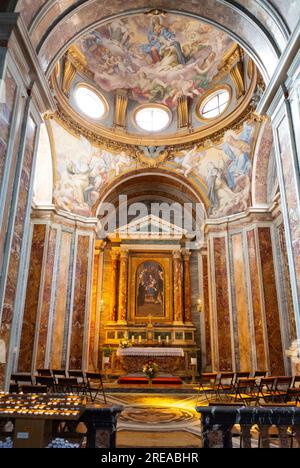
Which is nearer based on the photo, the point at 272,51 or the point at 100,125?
the point at 272,51

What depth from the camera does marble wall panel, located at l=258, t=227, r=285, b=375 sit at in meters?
11.5

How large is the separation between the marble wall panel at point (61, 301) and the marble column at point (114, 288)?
11.4 ft

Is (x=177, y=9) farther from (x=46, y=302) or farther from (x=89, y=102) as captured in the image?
(x=46, y=302)

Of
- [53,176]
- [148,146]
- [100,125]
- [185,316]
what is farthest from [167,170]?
[185,316]

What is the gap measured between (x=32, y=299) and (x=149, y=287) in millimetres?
6243

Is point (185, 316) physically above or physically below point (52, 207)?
below

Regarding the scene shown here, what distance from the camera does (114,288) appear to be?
16.6m

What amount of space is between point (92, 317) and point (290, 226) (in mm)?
11744

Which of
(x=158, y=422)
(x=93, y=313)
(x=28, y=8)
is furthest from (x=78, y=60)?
(x=158, y=422)

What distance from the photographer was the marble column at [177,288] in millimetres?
15969

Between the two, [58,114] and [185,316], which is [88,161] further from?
[185,316]

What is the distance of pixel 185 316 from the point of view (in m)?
16.2

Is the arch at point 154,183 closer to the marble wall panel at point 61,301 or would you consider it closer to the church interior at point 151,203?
the church interior at point 151,203

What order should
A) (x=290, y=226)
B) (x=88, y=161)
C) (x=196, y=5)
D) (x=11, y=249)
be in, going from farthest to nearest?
(x=88, y=161) < (x=196, y=5) < (x=290, y=226) < (x=11, y=249)
